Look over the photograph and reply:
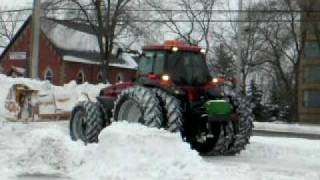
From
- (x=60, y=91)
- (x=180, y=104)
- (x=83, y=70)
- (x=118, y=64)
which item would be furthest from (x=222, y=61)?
(x=180, y=104)

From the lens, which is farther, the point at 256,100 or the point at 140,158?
the point at 256,100

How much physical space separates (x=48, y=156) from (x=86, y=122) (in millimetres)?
3527

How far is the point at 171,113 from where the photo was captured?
13883 mm

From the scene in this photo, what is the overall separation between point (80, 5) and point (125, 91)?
34842 mm

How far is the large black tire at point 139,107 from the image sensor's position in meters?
13.9

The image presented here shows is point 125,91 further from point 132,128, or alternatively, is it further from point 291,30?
point 291,30

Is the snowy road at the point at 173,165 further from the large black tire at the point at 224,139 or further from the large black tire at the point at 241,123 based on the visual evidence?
the large black tire at the point at 224,139

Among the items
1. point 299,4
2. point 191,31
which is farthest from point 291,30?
point 191,31

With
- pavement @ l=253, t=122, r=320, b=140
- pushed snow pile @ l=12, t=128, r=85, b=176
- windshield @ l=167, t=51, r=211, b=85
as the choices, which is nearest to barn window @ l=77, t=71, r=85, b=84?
pavement @ l=253, t=122, r=320, b=140

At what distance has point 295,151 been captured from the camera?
1625 centimetres

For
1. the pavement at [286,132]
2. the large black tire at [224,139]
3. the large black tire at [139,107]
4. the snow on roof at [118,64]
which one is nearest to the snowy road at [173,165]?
the large black tire at [224,139]

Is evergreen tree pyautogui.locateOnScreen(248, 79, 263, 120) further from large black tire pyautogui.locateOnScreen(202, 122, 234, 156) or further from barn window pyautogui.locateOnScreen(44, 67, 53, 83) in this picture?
large black tire pyautogui.locateOnScreen(202, 122, 234, 156)

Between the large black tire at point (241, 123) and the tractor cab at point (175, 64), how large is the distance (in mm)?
939

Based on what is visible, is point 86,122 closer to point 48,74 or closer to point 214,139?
point 214,139
